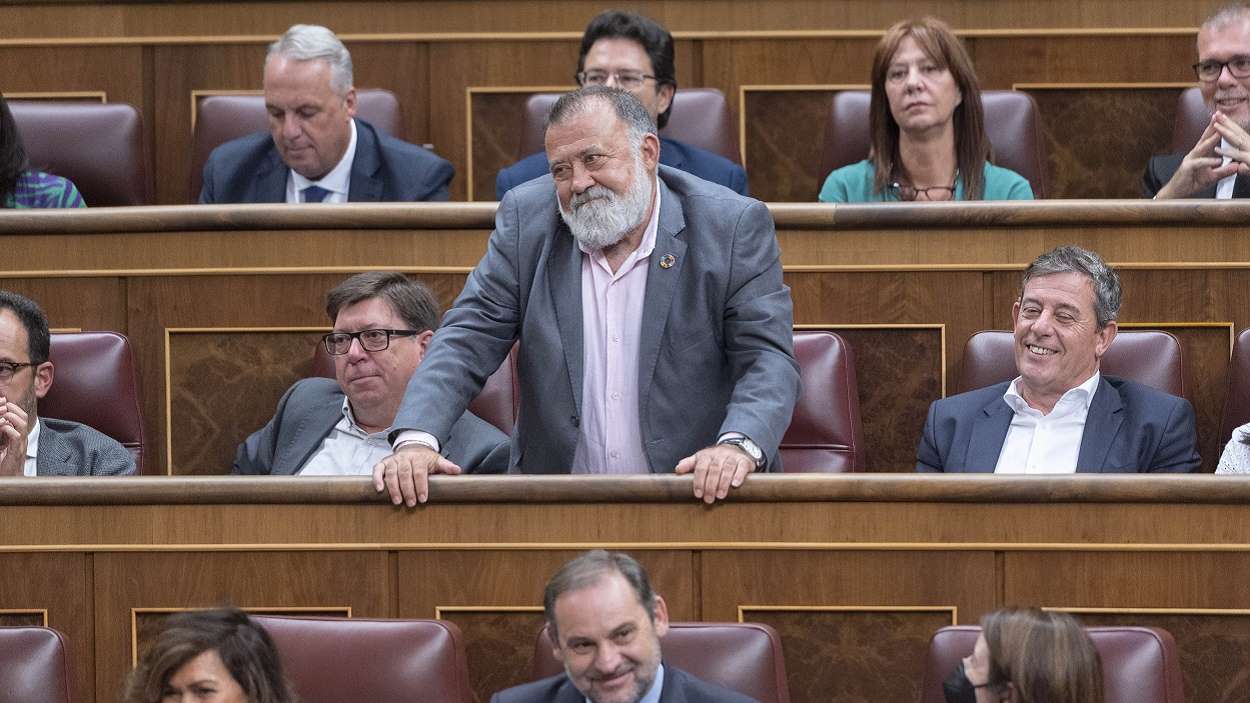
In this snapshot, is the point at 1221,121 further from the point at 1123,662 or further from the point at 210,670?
the point at 210,670

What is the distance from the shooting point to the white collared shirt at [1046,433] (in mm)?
1538

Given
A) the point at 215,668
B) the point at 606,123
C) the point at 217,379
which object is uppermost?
the point at 606,123

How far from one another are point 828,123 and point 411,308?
608mm

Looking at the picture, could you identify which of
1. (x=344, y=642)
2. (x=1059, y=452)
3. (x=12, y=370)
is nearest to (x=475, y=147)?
(x=12, y=370)

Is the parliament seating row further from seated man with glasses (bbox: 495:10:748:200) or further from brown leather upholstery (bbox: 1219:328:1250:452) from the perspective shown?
seated man with glasses (bbox: 495:10:748:200)

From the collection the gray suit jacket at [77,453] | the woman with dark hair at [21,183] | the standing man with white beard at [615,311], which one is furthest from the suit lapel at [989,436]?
the woman with dark hair at [21,183]

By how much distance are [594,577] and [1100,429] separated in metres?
0.55

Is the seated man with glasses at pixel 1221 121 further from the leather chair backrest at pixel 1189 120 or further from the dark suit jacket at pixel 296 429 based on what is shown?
the dark suit jacket at pixel 296 429

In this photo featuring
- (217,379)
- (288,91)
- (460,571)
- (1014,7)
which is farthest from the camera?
(1014,7)

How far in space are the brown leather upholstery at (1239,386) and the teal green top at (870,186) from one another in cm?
32

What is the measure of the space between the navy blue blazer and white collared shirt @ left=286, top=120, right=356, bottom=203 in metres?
0.17

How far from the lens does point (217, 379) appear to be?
1698 millimetres

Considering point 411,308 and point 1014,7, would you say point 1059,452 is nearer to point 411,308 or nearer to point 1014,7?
point 411,308

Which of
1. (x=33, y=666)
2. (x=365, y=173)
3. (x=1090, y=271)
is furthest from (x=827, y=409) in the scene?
(x=33, y=666)
